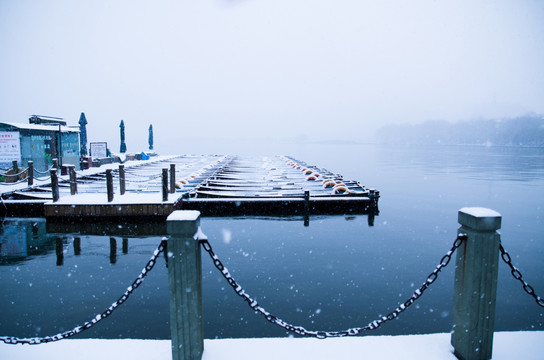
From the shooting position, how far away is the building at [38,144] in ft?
60.2

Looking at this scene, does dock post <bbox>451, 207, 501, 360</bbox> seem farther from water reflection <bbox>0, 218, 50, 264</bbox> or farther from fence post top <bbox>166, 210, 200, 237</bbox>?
water reflection <bbox>0, 218, 50, 264</bbox>

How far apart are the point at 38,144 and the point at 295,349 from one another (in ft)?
75.3

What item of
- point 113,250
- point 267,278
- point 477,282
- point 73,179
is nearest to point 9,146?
point 73,179

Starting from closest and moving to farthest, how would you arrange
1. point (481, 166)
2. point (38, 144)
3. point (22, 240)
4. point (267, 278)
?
point (267, 278) < point (22, 240) < point (38, 144) < point (481, 166)

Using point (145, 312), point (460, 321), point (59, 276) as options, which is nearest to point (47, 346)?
point (145, 312)

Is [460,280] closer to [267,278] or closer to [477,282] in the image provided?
[477,282]

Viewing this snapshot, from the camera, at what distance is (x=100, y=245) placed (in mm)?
11609

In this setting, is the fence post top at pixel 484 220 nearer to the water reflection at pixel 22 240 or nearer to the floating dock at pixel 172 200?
the floating dock at pixel 172 200

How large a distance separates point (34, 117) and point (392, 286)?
27.0 m

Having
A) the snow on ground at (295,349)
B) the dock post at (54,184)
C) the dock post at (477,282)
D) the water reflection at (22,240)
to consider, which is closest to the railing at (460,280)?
the dock post at (477,282)

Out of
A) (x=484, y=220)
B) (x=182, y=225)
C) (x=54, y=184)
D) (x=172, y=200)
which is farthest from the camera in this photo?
(x=172, y=200)

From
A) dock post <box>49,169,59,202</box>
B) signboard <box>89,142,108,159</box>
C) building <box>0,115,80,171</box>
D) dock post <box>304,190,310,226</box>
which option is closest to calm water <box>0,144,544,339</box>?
dock post <box>304,190,310,226</box>

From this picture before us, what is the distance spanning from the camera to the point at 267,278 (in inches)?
383

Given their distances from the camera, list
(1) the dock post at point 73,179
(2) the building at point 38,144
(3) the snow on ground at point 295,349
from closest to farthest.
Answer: (3) the snow on ground at point 295,349, (1) the dock post at point 73,179, (2) the building at point 38,144
